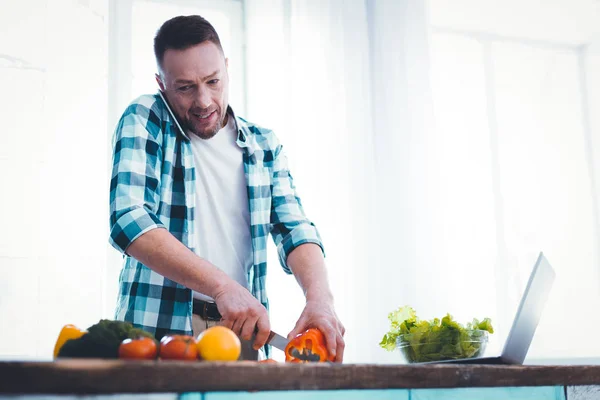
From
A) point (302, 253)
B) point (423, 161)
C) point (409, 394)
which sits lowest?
point (409, 394)

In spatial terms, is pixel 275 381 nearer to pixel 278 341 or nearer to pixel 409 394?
pixel 409 394

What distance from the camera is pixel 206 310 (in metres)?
1.76

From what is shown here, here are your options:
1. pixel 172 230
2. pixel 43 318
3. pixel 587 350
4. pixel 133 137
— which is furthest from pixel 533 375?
pixel 587 350

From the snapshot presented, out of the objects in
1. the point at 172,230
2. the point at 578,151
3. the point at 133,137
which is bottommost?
the point at 172,230

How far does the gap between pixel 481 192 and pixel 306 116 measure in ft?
3.14

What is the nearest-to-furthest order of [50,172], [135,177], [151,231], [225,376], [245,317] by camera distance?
1. [225,376]
2. [245,317]
3. [151,231]
4. [135,177]
5. [50,172]

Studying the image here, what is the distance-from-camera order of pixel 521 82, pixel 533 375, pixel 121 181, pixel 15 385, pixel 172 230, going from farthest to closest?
pixel 521 82 → pixel 172 230 → pixel 121 181 → pixel 533 375 → pixel 15 385

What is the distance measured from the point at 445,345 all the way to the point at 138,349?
79 centimetres

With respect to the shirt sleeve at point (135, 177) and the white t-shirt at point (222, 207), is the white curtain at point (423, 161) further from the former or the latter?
the shirt sleeve at point (135, 177)

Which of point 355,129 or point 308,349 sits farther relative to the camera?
point 355,129

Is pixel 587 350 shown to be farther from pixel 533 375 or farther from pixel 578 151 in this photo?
pixel 533 375

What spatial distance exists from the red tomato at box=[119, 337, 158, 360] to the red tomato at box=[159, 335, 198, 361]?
14 millimetres

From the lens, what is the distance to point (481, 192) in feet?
11.2

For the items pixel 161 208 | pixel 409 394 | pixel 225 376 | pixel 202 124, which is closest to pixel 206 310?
pixel 161 208
